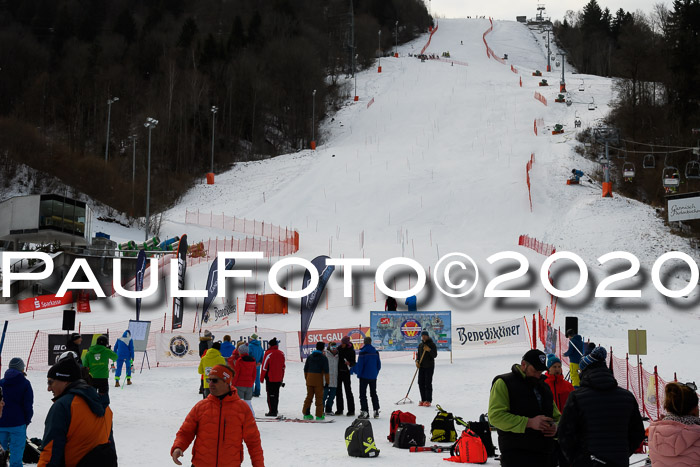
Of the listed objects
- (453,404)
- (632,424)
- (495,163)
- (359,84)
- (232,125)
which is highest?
(359,84)

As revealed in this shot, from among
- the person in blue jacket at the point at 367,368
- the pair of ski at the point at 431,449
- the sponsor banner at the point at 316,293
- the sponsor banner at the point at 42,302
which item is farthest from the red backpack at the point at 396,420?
the sponsor banner at the point at 42,302

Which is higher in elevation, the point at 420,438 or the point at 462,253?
the point at 462,253

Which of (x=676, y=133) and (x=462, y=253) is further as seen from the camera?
(x=676, y=133)

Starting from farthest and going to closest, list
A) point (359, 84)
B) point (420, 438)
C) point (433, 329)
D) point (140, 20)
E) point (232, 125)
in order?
1. point (140, 20)
2. point (359, 84)
3. point (232, 125)
4. point (433, 329)
5. point (420, 438)

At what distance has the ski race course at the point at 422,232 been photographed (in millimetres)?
14656

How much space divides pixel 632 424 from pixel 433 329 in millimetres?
15008

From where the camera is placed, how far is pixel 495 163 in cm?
5300

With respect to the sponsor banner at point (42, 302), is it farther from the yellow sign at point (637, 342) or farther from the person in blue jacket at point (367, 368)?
the yellow sign at point (637, 342)

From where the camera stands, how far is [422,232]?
41.3 m

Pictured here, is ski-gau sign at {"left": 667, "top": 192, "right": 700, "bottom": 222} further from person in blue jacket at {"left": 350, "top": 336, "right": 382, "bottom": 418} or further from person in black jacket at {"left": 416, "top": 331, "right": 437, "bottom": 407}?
person in blue jacket at {"left": 350, "top": 336, "right": 382, "bottom": 418}

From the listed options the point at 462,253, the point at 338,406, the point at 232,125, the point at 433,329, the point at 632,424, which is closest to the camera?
the point at 632,424

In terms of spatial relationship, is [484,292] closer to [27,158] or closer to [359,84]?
[27,158]

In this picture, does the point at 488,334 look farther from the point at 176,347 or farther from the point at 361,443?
the point at 361,443

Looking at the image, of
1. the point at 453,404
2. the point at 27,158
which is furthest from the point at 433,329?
the point at 27,158
